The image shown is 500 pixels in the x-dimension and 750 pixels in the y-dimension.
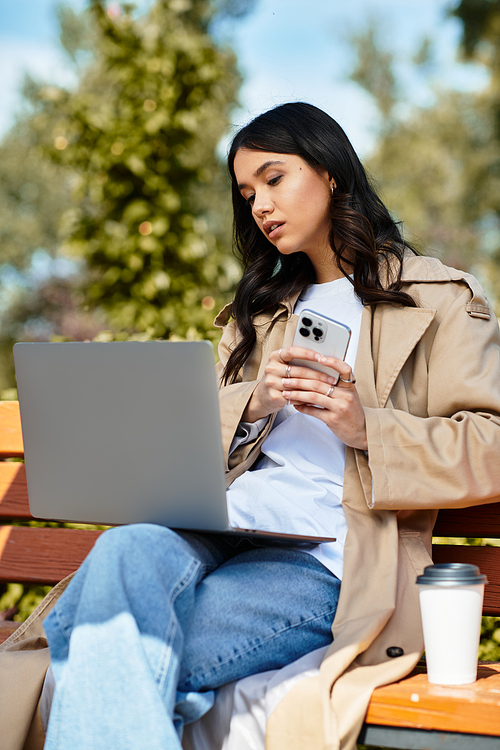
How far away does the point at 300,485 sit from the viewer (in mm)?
1862

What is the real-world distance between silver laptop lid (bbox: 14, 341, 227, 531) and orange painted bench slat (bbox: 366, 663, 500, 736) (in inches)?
18.9

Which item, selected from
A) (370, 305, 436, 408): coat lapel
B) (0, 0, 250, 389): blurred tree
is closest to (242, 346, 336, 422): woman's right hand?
(370, 305, 436, 408): coat lapel

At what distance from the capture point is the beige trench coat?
1.46m

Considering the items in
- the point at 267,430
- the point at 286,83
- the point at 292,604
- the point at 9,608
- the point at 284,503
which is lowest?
the point at 9,608

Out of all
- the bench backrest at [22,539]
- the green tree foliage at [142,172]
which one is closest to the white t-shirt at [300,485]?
the bench backrest at [22,539]

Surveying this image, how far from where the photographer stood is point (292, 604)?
1.62m

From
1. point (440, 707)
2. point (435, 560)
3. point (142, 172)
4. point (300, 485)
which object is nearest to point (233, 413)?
point (300, 485)

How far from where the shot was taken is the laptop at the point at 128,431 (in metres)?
1.45

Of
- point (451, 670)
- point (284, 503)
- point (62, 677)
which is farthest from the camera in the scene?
point (284, 503)

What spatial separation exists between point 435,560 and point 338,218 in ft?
3.42

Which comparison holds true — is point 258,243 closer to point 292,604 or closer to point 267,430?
point 267,430

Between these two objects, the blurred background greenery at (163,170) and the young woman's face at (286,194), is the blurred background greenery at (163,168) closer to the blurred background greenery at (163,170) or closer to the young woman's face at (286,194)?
the blurred background greenery at (163,170)

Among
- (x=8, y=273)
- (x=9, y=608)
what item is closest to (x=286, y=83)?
(x=9, y=608)

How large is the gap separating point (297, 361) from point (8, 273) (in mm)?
20636
